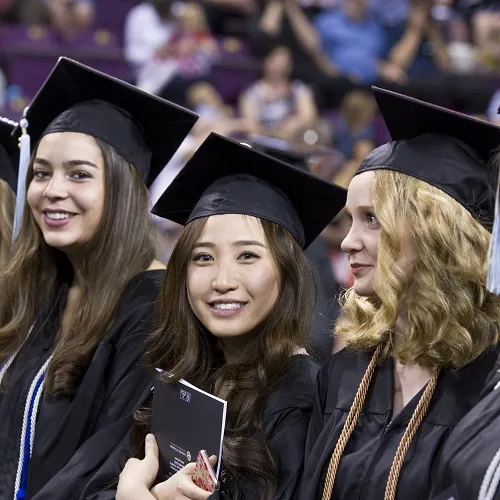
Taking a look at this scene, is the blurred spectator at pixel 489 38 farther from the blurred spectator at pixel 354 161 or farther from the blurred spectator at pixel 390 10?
the blurred spectator at pixel 354 161

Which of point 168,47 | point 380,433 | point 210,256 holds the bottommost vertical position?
point 380,433

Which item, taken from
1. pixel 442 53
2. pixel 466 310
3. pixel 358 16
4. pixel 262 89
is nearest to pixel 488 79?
pixel 442 53

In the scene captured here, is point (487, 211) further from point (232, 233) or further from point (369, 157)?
point (232, 233)

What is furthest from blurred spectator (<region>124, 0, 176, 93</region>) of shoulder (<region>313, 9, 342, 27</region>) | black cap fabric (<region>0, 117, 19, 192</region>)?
black cap fabric (<region>0, 117, 19, 192</region>)

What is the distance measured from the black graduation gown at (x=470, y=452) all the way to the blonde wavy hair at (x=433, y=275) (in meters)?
0.17

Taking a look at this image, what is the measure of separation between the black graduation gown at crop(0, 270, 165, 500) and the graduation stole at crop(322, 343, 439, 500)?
77 cm

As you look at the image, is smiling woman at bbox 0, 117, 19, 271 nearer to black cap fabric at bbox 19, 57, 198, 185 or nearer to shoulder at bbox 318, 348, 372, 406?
black cap fabric at bbox 19, 57, 198, 185

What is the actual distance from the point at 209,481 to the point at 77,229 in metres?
1.03

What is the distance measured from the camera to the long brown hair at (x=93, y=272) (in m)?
3.05

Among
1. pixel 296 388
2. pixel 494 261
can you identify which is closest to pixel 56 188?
pixel 296 388

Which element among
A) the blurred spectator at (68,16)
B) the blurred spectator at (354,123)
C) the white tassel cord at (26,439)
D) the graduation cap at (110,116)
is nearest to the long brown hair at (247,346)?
the white tassel cord at (26,439)

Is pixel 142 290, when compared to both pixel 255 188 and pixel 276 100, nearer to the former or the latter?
pixel 255 188

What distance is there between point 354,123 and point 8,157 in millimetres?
4448

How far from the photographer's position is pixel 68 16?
8.13 metres
